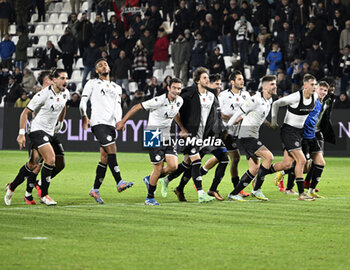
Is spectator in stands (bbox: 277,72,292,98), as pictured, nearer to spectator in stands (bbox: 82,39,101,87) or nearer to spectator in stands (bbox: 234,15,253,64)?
spectator in stands (bbox: 234,15,253,64)

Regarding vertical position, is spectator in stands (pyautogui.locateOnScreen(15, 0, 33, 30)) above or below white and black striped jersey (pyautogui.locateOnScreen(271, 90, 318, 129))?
above

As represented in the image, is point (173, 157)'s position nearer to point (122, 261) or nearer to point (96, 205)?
point (96, 205)

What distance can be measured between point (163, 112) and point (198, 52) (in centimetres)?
1692

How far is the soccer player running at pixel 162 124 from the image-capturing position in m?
13.2

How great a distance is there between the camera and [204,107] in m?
14.0

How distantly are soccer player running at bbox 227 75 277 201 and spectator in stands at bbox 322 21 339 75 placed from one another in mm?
14169

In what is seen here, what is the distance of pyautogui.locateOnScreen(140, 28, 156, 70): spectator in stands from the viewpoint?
106 ft

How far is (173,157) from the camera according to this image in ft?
43.8

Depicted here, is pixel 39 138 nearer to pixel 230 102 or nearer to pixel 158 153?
pixel 158 153

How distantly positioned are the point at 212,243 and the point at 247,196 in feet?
19.8

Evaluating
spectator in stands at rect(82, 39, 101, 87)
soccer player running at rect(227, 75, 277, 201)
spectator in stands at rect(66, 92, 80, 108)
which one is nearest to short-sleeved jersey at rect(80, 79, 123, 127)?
soccer player running at rect(227, 75, 277, 201)

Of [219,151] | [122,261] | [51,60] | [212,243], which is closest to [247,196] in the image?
[219,151]

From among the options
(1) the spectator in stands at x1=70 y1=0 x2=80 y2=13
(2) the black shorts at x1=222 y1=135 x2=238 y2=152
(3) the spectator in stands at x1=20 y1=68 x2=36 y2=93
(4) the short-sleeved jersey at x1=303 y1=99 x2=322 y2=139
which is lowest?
(3) the spectator in stands at x1=20 y1=68 x2=36 y2=93

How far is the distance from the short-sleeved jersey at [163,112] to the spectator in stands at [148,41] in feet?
62.0
